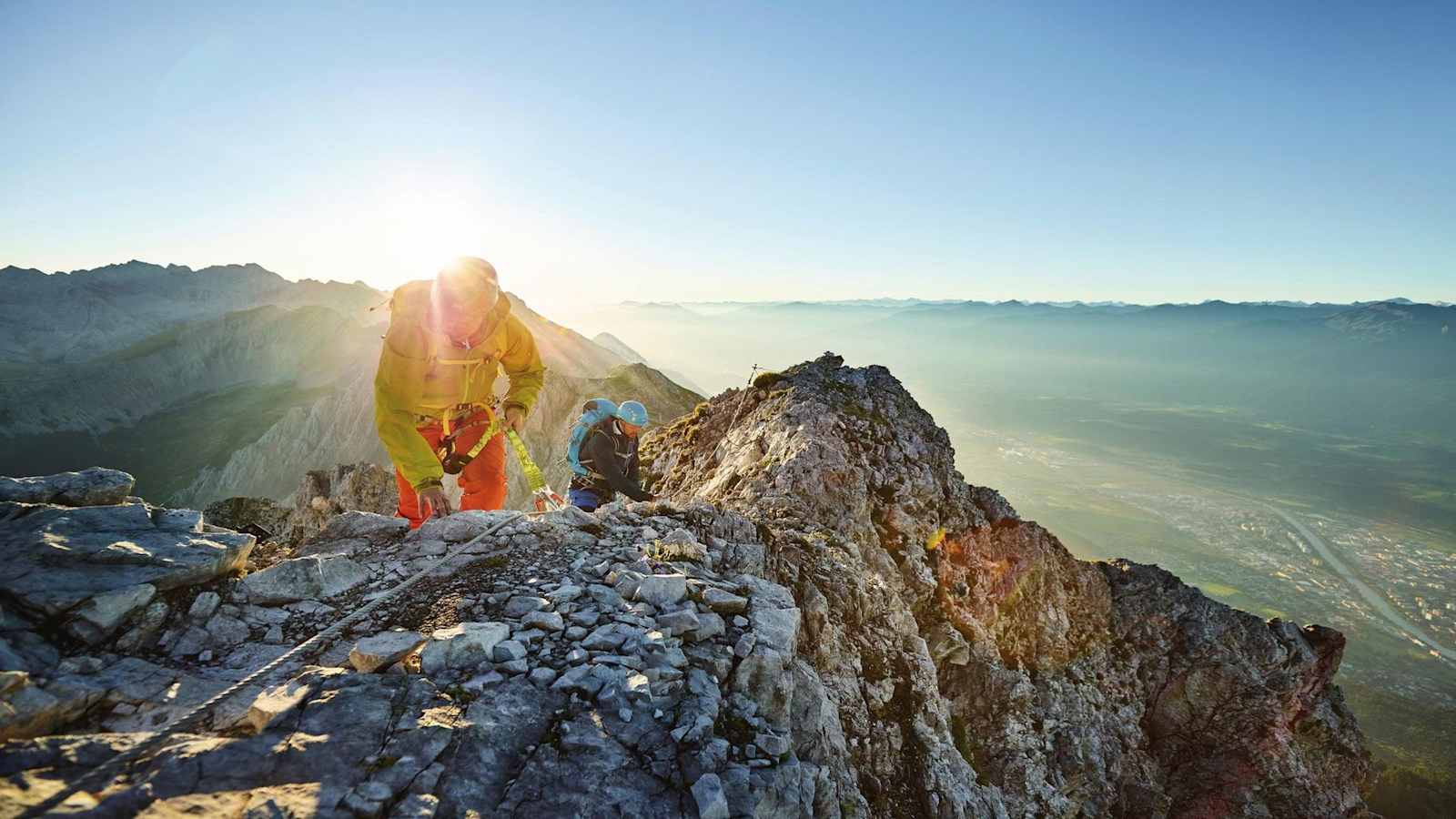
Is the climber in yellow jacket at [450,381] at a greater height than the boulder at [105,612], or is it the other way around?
the climber in yellow jacket at [450,381]

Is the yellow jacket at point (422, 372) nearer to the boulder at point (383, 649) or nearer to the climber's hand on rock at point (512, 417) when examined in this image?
the climber's hand on rock at point (512, 417)

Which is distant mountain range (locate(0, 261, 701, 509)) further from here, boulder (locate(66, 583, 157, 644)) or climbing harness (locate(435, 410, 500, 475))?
boulder (locate(66, 583, 157, 644))

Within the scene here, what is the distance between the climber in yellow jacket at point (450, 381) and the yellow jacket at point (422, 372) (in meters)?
0.01

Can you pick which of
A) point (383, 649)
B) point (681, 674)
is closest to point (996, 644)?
point (681, 674)

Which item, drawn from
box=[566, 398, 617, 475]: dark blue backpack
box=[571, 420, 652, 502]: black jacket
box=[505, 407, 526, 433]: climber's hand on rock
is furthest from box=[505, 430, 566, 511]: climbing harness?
box=[566, 398, 617, 475]: dark blue backpack

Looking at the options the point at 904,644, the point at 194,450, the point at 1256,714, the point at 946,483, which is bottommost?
the point at 194,450

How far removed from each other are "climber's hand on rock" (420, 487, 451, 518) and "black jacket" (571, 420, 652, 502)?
162 inches

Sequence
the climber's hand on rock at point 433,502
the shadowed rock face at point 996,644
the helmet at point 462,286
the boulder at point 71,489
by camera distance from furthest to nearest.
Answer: the shadowed rock face at point 996,644 → the helmet at point 462,286 → the climber's hand on rock at point 433,502 → the boulder at point 71,489

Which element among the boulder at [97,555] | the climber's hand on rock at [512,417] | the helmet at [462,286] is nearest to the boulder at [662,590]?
the boulder at [97,555]

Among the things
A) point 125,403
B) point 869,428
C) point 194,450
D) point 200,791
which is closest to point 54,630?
point 200,791

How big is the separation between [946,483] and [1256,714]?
926 cm

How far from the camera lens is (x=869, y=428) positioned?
14.9 meters

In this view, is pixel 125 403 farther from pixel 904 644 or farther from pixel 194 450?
pixel 904 644

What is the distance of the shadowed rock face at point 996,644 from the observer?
8828 millimetres
